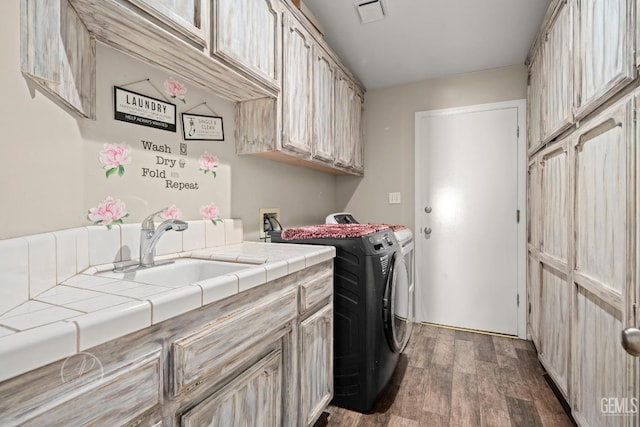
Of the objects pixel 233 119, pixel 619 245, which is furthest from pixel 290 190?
pixel 619 245

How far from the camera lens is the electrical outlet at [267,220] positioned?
82.9 inches

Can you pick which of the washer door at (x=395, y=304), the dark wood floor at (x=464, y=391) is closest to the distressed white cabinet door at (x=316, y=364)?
the dark wood floor at (x=464, y=391)

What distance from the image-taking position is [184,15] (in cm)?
112

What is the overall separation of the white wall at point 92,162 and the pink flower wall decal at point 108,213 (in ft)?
0.07

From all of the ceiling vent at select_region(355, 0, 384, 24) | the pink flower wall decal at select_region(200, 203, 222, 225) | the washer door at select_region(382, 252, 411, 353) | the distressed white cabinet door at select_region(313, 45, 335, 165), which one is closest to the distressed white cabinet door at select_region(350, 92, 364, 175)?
the distressed white cabinet door at select_region(313, 45, 335, 165)

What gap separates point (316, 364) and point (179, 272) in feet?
2.49

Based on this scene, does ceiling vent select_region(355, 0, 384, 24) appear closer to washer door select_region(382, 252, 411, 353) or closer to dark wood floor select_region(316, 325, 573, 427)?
washer door select_region(382, 252, 411, 353)

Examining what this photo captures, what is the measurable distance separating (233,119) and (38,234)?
118 cm

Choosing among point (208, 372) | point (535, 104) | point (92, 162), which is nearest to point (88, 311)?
point (208, 372)

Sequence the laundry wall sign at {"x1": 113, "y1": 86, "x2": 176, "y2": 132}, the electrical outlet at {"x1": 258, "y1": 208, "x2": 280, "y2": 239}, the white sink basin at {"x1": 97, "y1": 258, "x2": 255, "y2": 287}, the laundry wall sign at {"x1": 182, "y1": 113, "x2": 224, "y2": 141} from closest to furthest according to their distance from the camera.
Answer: the white sink basin at {"x1": 97, "y1": 258, "x2": 255, "y2": 287}
the laundry wall sign at {"x1": 113, "y1": 86, "x2": 176, "y2": 132}
the laundry wall sign at {"x1": 182, "y1": 113, "x2": 224, "y2": 141}
the electrical outlet at {"x1": 258, "y1": 208, "x2": 280, "y2": 239}

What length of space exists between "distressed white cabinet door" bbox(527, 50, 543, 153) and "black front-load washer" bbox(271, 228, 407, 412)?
61.0 inches

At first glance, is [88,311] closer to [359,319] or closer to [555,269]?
[359,319]

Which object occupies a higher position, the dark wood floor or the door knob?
the door knob

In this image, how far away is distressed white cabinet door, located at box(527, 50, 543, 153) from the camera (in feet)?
7.36
